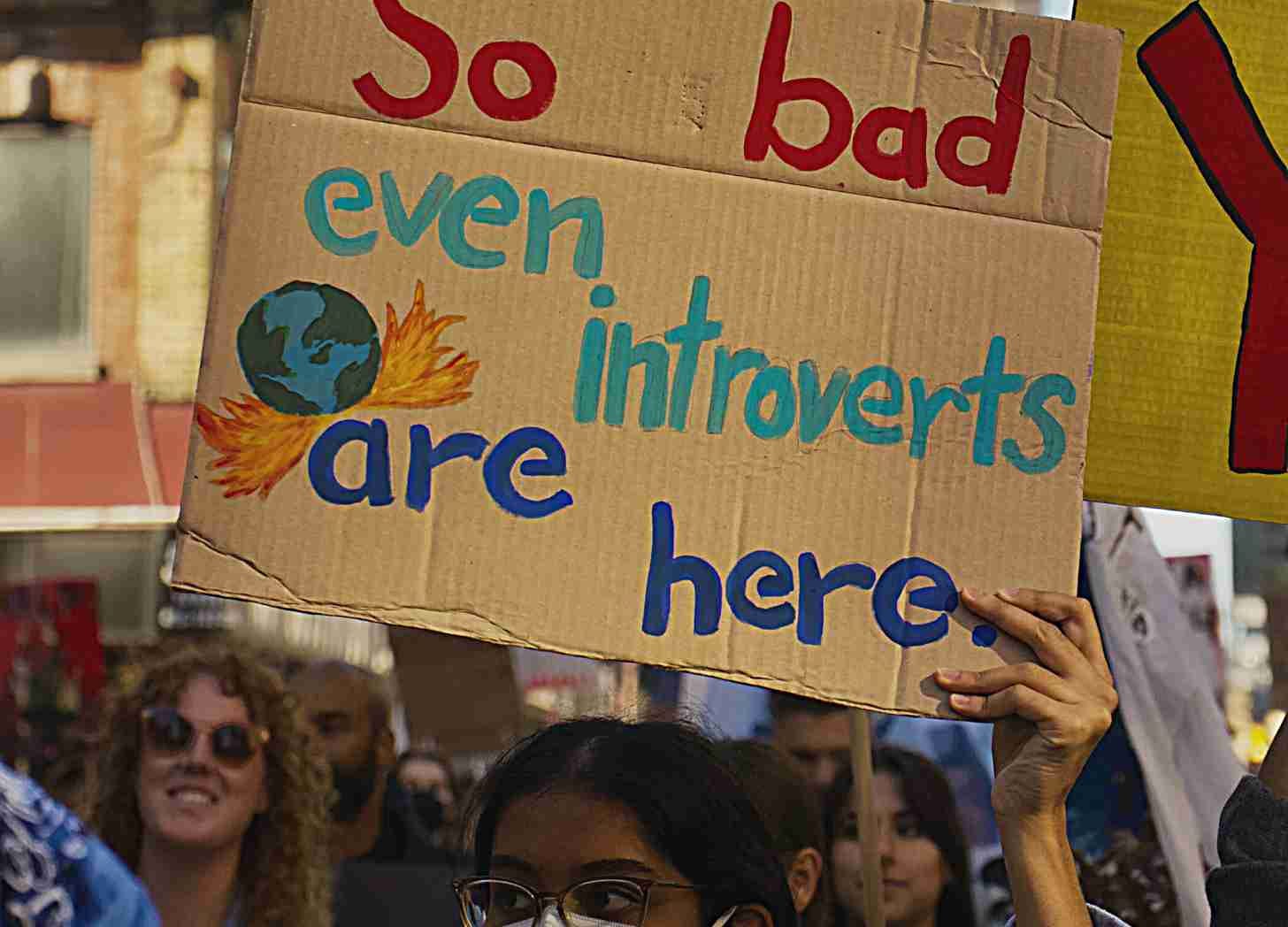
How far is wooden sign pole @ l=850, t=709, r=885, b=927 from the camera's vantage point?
239cm

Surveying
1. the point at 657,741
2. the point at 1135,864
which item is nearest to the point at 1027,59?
the point at 657,741

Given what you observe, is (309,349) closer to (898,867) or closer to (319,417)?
(319,417)

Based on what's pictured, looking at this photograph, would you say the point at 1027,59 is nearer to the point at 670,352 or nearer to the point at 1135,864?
the point at 670,352

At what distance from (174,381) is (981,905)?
869 cm

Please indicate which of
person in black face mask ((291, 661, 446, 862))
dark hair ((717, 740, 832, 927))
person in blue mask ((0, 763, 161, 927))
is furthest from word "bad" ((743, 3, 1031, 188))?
person in black face mask ((291, 661, 446, 862))

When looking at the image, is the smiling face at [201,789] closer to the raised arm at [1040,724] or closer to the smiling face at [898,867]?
the smiling face at [898,867]

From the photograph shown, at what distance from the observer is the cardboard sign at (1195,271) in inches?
97.2

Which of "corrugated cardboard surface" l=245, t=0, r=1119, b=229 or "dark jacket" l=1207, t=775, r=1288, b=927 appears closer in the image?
"dark jacket" l=1207, t=775, r=1288, b=927

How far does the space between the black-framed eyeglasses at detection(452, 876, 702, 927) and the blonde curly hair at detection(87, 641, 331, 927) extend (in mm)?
1638

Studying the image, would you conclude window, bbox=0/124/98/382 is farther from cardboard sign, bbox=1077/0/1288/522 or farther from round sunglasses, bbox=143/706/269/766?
cardboard sign, bbox=1077/0/1288/522

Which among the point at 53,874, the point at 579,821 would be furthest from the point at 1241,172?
the point at 53,874

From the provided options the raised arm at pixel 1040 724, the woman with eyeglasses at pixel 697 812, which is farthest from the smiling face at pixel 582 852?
the raised arm at pixel 1040 724

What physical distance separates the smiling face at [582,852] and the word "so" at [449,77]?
0.78 metres

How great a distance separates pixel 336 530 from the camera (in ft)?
6.81
